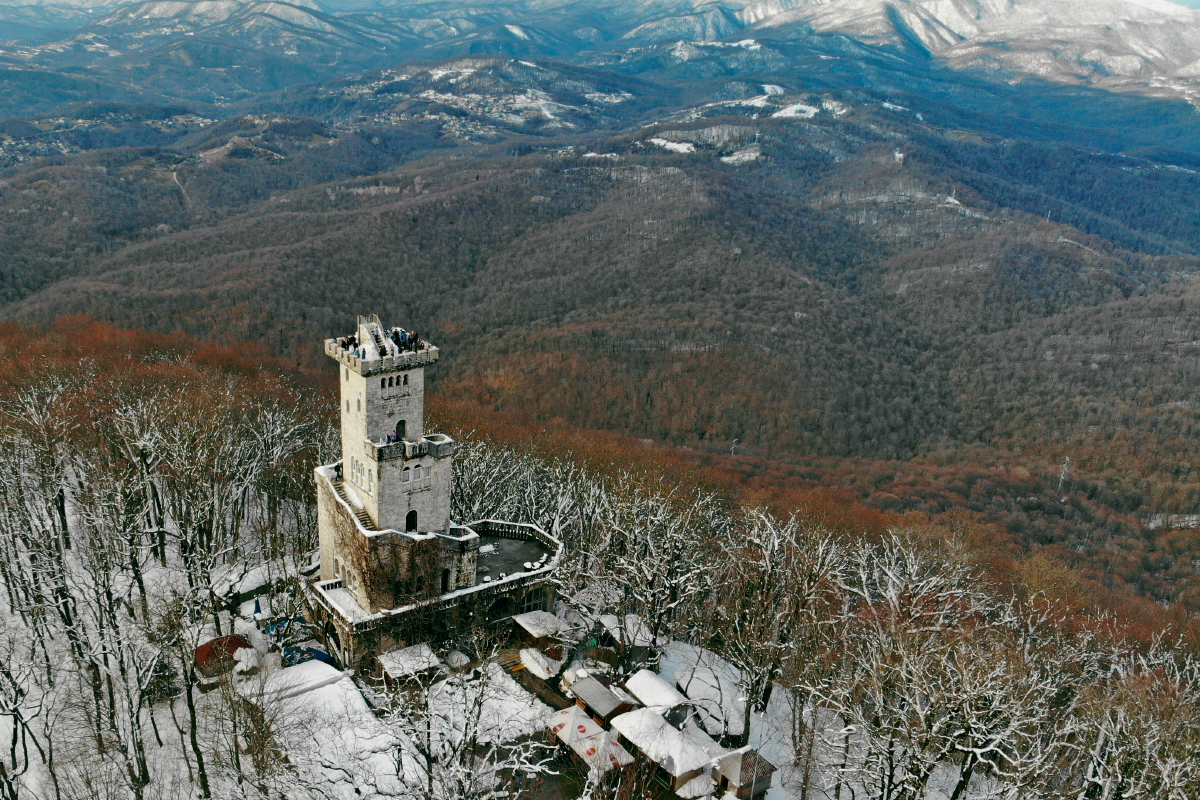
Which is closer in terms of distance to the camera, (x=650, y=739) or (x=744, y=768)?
(x=744, y=768)

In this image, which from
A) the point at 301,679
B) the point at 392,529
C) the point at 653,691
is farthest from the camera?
the point at 392,529

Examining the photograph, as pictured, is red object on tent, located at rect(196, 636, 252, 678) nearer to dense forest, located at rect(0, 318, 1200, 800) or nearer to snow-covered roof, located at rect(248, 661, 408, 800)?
dense forest, located at rect(0, 318, 1200, 800)

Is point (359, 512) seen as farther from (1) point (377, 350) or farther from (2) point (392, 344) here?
(2) point (392, 344)

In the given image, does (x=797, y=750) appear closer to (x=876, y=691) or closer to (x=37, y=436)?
(x=876, y=691)

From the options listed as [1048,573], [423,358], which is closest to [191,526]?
[423,358]

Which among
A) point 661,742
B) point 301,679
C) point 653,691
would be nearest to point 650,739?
point 661,742

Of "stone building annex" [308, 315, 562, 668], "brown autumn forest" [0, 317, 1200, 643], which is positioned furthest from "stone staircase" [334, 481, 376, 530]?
"brown autumn forest" [0, 317, 1200, 643]
